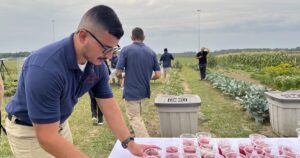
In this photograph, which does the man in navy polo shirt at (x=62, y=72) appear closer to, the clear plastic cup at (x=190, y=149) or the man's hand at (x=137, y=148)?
the man's hand at (x=137, y=148)

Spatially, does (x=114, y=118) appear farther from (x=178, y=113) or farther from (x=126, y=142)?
(x=178, y=113)

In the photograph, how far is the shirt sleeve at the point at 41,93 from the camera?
1906 mm

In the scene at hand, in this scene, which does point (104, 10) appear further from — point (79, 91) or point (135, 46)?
point (135, 46)

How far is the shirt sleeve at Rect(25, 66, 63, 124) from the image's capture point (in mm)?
1906

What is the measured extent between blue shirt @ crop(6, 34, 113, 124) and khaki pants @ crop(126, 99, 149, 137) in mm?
3384

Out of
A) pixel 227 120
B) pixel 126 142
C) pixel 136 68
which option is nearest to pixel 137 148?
pixel 126 142

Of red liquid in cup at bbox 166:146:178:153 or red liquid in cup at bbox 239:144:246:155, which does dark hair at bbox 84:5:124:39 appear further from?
red liquid in cup at bbox 239:144:246:155

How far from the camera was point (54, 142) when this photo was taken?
6.50 ft

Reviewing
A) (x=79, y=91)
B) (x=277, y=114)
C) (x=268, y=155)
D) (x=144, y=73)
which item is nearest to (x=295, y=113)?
(x=277, y=114)

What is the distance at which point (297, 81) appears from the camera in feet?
31.8

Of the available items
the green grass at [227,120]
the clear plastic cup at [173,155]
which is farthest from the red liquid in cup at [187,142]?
the green grass at [227,120]

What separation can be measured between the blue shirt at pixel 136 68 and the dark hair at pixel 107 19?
369cm

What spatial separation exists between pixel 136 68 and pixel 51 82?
3816 mm

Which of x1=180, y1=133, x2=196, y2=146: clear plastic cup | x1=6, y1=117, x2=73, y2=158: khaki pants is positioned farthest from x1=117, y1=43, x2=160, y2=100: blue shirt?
x1=6, y1=117, x2=73, y2=158: khaki pants
